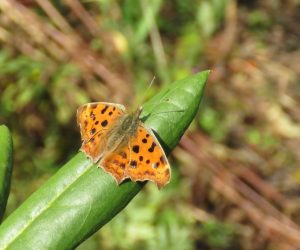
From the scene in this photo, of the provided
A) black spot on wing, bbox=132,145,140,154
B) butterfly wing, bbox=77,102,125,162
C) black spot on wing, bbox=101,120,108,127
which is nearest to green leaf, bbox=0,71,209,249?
black spot on wing, bbox=132,145,140,154

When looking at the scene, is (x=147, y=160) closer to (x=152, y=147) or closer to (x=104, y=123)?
(x=152, y=147)

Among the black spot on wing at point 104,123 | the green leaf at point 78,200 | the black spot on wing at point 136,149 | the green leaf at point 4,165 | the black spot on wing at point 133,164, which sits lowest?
the black spot on wing at point 104,123

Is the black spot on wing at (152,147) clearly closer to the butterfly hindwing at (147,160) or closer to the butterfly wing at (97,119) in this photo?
the butterfly hindwing at (147,160)

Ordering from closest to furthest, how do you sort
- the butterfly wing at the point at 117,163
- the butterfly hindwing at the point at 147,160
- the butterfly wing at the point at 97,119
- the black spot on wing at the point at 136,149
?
the butterfly wing at the point at 117,163 → the butterfly hindwing at the point at 147,160 → the black spot on wing at the point at 136,149 → the butterfly wing at the point at 97,119

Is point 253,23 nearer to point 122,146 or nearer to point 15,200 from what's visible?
point 15,200

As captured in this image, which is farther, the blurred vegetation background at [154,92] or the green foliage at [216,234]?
the green foliage at [216,234]

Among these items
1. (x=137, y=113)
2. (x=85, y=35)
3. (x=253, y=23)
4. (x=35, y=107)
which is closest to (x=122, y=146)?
(x=137, y=113)

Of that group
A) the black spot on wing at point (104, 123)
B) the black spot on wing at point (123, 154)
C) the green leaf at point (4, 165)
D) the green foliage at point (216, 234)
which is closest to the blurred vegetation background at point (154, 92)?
the green foliage at point (216, 234)

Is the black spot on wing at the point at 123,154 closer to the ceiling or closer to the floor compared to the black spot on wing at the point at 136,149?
closer to the floor

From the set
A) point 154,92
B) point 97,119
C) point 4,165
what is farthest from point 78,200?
point 154,92
